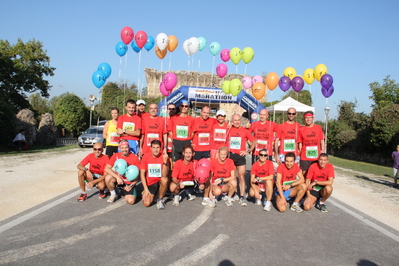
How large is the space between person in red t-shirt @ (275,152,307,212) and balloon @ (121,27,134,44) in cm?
670

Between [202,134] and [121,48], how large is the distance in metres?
5.52

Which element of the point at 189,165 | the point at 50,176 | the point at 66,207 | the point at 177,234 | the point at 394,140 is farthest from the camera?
the point at 394,140

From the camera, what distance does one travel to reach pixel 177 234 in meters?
4.54

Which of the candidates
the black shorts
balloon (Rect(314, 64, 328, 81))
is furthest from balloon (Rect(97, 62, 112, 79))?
balloon (Rect(314, 64, 328, 81))

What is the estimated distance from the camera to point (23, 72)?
Result: 26234mm

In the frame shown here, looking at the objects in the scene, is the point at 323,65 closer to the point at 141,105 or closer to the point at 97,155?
the point at 141,105

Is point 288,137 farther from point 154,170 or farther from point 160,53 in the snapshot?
point 160,53

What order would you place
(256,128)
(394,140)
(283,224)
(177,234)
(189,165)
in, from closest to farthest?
(177,234), (283,224), (189,165), (256,128), (394,140)

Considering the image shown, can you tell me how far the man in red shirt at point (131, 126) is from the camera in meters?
7.11

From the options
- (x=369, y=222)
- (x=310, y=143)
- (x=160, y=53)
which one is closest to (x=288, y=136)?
(x=310, y=143)

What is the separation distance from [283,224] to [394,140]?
14.1m

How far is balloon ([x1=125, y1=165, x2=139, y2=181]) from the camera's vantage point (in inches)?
238

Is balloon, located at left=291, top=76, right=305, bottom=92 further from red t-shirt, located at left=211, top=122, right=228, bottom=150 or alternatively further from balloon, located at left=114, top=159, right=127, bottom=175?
balloon, located at left=114, top=159, right=127, bottom=175

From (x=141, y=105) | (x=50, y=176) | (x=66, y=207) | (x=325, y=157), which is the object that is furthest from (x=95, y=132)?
(x=325, y=157)
